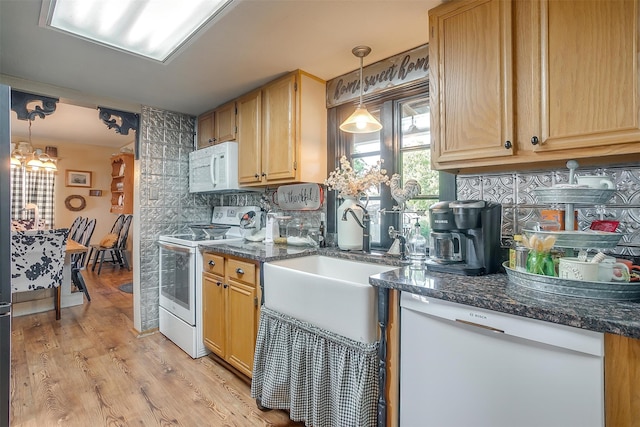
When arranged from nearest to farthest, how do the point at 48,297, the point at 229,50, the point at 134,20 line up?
the point at 134,20 < the point at 229,50 < the point at 48,297

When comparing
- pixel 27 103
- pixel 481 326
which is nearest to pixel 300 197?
pixel 481 326

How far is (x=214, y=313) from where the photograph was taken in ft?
7.68

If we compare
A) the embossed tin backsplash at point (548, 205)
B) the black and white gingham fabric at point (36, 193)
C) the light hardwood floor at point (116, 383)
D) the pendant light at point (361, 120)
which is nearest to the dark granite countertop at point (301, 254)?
the embossed tin backsplash at point (548, 205)

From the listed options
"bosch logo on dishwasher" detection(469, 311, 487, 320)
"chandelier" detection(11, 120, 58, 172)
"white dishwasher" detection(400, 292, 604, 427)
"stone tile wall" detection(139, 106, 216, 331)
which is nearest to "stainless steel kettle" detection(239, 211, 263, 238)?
"stone tile wall" detection(139, 106, 216, 331)

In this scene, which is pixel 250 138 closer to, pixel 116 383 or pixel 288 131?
pixel 288 131

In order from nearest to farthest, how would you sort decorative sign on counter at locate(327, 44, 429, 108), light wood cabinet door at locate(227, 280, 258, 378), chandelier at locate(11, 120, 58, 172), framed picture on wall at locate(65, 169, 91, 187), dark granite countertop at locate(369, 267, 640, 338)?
1. dark granite countertop at locate(369, 267, 640, 338)
2. decorative sign on counter at locate(327, 44, 429, 108)
3. light wood cabinet door at locate(227, 280, 258, 378)
4. chandelier at locate(11, 120, 58, 172)
5. framed picture on wall at locate(65, 169, 91, 187)

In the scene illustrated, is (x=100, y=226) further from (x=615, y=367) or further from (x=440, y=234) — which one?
(x=615, y=367)

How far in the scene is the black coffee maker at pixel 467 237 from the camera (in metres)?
1.33

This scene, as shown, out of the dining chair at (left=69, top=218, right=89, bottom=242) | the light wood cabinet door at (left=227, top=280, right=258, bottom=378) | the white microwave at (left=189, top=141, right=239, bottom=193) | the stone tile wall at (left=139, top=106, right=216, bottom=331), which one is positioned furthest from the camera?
the dining chair at (left=69, top=218, right=89, bottom=242)

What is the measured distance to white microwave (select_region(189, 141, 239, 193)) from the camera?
2.79 m

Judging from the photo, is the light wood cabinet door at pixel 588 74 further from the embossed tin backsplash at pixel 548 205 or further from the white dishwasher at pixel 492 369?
the white dishwasher at pixel 492 369

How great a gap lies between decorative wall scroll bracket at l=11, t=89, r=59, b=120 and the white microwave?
114cm

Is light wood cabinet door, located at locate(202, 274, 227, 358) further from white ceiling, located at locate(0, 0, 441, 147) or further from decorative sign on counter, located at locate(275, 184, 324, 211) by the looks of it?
white ceiling, located at locate(0, 0, 441, 147)

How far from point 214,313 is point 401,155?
68.7 inches
